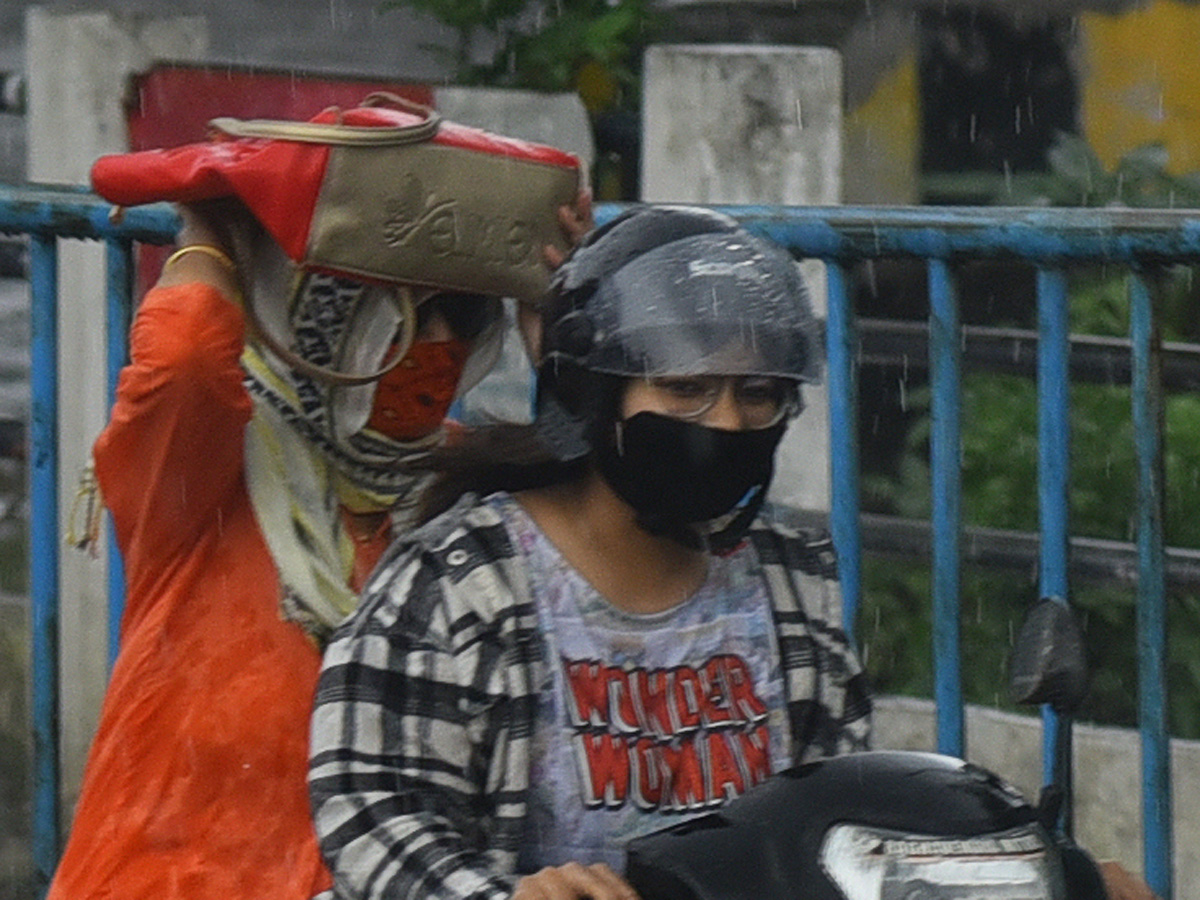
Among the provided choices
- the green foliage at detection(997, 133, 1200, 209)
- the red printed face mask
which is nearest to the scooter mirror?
the red printed face mask

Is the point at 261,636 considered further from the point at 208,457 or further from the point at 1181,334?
the point at 1181,334

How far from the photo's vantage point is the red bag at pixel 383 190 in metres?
3.01

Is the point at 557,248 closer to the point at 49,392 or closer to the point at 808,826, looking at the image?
the point at 49,392

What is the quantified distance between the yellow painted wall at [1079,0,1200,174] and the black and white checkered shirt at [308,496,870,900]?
5711 millimetres

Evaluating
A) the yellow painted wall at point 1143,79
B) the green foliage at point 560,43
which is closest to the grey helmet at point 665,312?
the green foliage at point 560,43

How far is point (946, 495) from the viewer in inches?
133

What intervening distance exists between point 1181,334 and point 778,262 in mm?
4035

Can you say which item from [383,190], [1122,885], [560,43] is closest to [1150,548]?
[1122,885]

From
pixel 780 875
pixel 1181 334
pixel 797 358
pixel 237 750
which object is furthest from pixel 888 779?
pixel 1181 334

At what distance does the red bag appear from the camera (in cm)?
301

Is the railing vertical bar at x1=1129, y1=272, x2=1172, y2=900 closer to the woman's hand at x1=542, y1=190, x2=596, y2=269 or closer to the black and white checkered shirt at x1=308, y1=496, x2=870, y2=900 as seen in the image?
the woman's hand at x1=542, y1=190, x2=596, y2=269

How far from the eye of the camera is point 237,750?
3.05 meters

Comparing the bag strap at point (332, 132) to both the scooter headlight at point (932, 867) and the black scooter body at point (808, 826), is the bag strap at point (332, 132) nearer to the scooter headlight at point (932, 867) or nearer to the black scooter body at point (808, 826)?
the black scooter body at point (808, 826)

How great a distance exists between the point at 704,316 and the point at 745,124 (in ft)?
9.32
